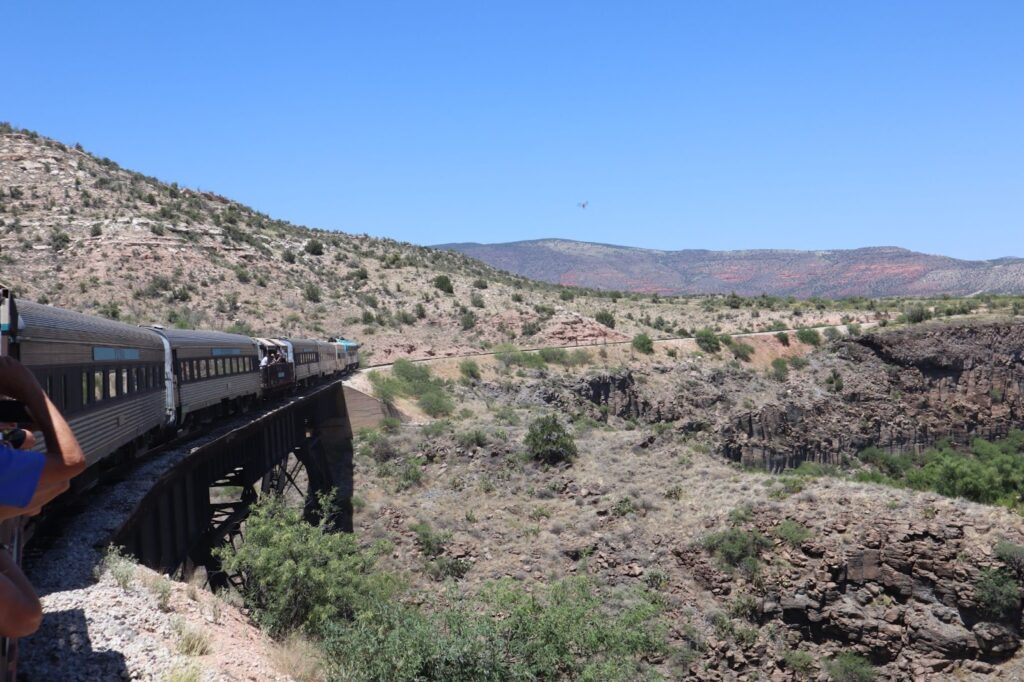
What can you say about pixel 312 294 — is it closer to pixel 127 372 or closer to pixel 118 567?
pixel 127 372

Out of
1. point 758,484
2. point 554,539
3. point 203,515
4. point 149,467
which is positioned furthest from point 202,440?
point 758,484

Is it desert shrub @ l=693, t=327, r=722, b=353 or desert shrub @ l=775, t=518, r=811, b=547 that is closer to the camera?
desert shrub @ l=775, t=518, r=811, b=547

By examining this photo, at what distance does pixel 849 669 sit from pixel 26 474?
2502 centimetres

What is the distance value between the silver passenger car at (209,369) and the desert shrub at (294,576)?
3856 mm

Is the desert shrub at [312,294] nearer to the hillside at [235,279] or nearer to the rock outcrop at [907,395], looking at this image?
the hillside at [235,279]

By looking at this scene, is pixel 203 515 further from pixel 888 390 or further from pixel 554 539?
pixel 888 390

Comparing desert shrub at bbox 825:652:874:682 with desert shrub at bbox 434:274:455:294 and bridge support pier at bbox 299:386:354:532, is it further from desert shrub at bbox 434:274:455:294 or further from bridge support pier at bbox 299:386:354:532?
desert shrub at bbox 434:274:455:294

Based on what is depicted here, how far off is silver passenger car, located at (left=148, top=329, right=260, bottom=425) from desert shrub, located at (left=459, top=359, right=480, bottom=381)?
2268 centimetres

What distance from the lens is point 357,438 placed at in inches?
1583

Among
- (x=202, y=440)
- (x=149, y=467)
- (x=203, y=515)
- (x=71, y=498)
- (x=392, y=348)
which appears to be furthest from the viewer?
(x=392, y=348)

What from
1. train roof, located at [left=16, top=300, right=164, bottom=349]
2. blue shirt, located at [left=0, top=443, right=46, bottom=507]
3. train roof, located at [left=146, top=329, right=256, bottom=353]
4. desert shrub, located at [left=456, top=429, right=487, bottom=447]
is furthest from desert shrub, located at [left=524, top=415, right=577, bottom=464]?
blue shirt, located at [left=0, top=443, right=46, bottom=507]

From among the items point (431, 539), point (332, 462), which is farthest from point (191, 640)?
point (332, 462)

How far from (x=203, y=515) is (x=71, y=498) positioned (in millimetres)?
5475

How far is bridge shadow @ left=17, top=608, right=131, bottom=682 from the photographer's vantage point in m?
→ 7.49
